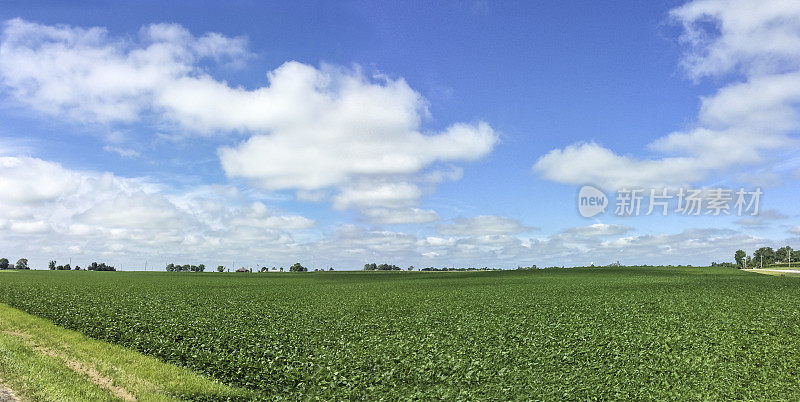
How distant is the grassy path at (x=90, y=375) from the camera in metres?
16.4

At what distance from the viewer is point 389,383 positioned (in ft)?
57.7

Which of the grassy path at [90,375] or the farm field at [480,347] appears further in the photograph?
the farm field at [480,347]

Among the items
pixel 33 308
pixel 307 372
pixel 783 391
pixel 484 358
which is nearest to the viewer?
pixel 783 391

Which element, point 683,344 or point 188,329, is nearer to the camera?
point 683,344

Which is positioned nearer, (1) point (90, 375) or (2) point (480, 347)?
(1) point (90, 375)

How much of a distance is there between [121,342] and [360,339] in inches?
520

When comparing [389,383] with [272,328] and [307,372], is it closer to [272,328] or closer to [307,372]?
[307,372]

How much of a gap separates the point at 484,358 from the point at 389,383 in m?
5.01

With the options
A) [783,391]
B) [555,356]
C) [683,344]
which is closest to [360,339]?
[555,356]

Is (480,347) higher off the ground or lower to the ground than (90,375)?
higher

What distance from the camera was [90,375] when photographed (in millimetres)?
19188

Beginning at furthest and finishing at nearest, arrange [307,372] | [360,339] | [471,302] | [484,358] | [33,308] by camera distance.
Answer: [471,302]
[33,308]
[360,339]
[484,358]
[307,372]

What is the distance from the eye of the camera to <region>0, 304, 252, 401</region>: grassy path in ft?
53.9

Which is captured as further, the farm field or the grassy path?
the farm field
